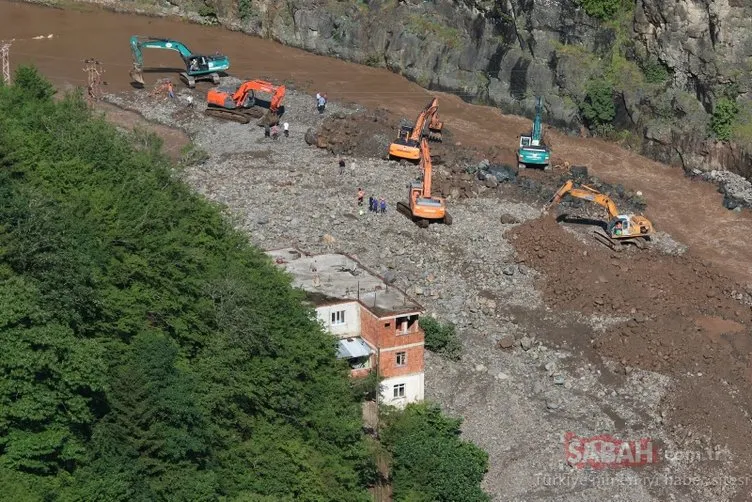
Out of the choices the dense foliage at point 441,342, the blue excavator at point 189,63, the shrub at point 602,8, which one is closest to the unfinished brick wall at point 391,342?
the dense foliage at point 441,342

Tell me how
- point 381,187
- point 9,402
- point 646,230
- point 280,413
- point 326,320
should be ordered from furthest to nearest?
point 381,187 < point 646,230 < point 326,320 < point 280,413 < point 9,402

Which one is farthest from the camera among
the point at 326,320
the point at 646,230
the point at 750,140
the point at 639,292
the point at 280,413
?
the point at 750,140

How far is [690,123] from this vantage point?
2645 inches

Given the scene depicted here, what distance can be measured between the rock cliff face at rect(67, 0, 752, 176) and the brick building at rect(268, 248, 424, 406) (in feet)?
94.2

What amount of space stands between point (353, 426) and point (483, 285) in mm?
14018

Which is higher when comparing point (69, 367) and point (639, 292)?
point (69, 367)

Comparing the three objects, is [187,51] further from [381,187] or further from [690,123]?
A: [690,123]

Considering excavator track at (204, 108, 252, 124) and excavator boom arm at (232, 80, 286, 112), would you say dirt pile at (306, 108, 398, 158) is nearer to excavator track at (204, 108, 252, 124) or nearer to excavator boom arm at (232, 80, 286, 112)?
excavator boom arm at (232, 80, 286, 112)

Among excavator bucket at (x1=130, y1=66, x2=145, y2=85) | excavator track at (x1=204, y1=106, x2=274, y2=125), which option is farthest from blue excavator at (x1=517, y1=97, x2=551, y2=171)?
excavator bucket at (x1=130, y1=66, x2=145, y2=85)

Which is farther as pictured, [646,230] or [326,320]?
[646,230]

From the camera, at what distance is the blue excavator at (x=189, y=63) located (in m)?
72.7

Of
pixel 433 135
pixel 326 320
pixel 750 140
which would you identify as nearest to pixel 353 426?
pixel 326 320

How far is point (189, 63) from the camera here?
7256 cm

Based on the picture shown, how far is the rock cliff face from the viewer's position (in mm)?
67125
